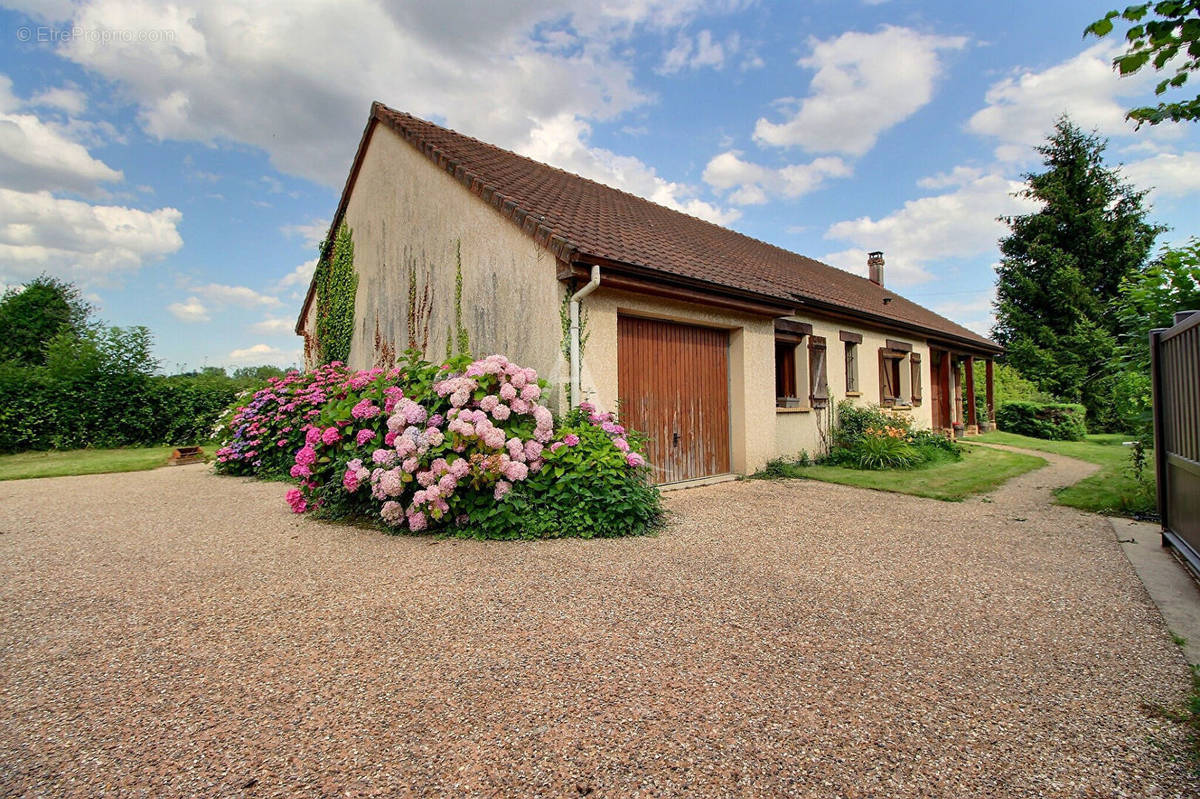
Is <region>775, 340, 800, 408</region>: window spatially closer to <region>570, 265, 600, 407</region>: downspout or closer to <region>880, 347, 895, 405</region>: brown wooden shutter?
<region>880, 347, 895, 405</region>: brown wooden shutter

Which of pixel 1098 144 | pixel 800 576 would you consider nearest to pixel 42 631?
A: pixel 800 576

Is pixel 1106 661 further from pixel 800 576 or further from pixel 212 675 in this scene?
pixel 212 675

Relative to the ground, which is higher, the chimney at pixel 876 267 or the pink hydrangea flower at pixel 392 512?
the chimney at pixel 876 267

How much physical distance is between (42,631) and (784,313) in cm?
904

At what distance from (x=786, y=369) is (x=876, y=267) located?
43.4 feet

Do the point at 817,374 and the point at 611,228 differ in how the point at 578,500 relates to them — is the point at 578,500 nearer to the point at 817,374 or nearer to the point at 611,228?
the point at 611,228

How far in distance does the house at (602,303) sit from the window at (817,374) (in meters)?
0.04

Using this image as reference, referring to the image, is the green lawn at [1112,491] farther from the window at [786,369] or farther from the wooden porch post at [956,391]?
the wooden porch post at [956,391]

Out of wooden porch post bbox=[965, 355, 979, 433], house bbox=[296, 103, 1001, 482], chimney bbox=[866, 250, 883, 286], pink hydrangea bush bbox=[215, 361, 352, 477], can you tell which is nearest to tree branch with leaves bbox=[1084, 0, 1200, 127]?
house bbox=[296, 103, 1001, 482]

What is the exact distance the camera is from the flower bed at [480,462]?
4.82 m

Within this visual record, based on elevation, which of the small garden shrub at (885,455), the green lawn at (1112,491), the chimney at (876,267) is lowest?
the green lawn at (1112,491)

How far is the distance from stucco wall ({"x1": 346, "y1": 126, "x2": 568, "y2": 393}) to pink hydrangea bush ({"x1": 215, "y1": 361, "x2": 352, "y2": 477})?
145cm

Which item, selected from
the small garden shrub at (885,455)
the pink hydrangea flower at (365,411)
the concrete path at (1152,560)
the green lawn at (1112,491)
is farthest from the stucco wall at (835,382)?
the pink hydrangea flower at (365,411)

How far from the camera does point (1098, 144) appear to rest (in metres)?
22.8
